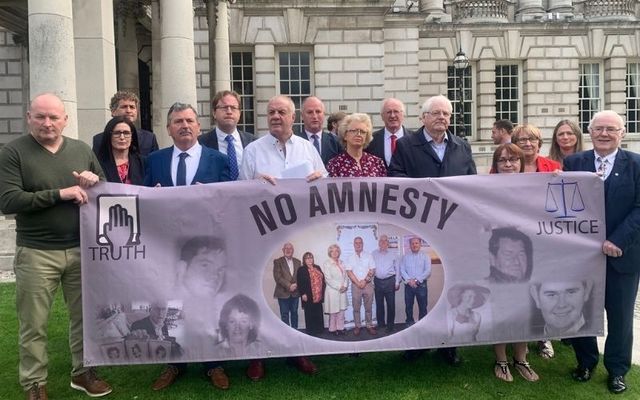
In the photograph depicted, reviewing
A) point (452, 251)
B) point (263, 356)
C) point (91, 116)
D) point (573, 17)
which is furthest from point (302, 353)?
point (573, 17)

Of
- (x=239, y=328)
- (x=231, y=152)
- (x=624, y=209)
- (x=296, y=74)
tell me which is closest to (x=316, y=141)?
(x=231, y=152)

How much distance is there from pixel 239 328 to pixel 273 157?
165cm

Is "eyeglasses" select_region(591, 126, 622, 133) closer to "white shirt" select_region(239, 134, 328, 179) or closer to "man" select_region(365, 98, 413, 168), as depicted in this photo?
"man" select_region(365, 98, 413, 168)

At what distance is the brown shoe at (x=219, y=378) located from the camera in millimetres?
4926

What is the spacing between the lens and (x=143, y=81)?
800 inches

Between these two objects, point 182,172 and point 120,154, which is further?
point 120,154

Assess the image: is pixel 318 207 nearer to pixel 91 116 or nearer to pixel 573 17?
pixel 91 116

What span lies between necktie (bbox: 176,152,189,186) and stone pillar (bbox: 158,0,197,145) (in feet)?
24.5

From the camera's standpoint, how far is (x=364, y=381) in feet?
16.8

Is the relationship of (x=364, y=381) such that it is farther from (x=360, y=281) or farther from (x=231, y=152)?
(x=231, y=152)

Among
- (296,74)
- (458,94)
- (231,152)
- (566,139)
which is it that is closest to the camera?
(566,139)

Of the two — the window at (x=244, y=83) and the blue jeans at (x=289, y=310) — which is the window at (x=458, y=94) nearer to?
the window at (x=244, y=83)

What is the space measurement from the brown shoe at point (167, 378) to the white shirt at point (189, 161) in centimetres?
177

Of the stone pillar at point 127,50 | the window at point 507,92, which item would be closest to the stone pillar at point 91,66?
the stone pillar at point 127,50
